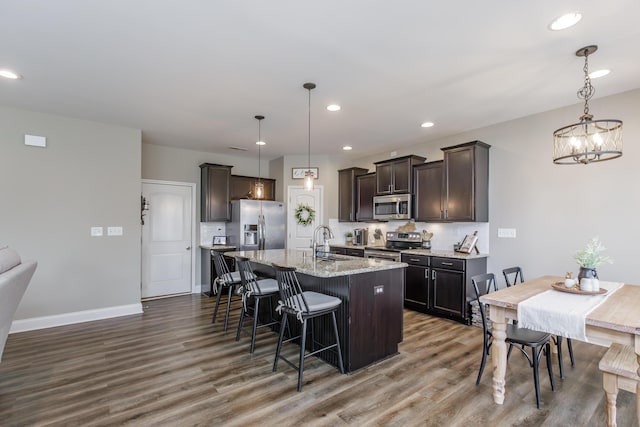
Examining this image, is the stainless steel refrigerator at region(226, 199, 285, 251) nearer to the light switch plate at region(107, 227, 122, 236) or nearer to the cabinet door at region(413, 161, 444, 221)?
the light switch plate at region(107, 227, 122, 236)

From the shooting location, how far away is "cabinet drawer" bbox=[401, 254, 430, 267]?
4.62 m

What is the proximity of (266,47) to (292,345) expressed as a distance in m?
2.89

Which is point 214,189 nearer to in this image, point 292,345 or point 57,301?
point 57,301

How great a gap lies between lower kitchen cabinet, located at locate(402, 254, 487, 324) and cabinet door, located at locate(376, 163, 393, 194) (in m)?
1.29

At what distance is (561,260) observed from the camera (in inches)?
152

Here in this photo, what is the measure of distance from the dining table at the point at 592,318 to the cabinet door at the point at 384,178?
2.97 meters

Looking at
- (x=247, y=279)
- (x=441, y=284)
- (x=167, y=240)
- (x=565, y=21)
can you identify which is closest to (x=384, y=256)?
(x=441, y=284)

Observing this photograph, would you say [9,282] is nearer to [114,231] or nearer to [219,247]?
[114,231]

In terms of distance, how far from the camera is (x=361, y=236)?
6281 millimetres

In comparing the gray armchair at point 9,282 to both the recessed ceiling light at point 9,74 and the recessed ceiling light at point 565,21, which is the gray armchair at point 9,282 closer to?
the recessed ceiling light at point 9,74

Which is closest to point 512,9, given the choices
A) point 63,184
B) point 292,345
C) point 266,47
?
point 266,47

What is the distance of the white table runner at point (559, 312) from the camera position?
6.42 feet

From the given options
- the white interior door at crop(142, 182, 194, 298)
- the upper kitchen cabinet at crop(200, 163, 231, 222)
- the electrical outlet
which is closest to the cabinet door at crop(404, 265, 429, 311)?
the electrical outlet

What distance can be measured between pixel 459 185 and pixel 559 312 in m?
2.76
